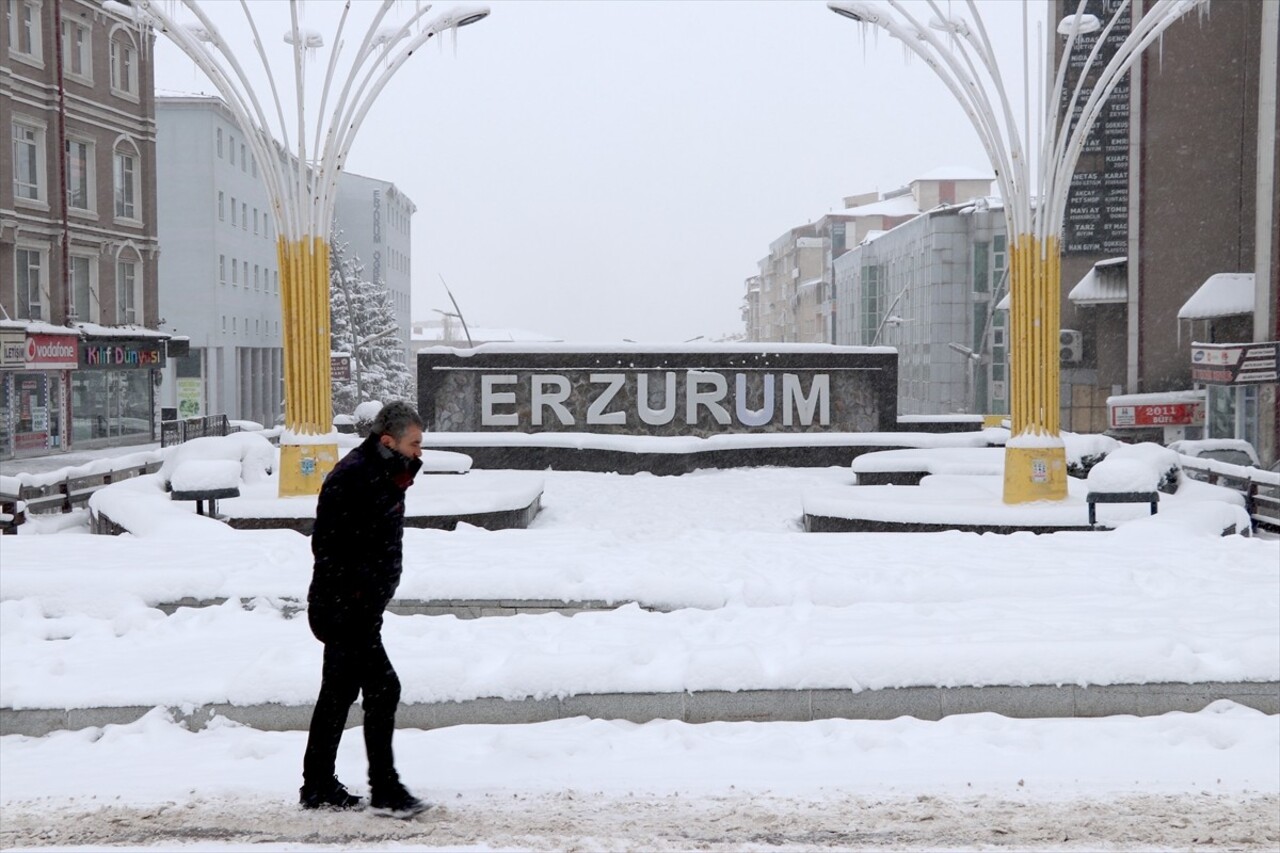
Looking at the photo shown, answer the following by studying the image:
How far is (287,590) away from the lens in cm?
938

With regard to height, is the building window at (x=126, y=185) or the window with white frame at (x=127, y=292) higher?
the building window at (x=126, y=185)

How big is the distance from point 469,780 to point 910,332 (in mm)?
73723

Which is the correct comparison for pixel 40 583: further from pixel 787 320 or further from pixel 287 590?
pixel 787 320

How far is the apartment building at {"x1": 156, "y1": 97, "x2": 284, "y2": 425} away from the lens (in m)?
56.0

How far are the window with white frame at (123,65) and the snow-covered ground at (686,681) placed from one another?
3511cm

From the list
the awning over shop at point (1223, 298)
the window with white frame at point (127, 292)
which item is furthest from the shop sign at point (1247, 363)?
the window with white frame at point (127, 292)

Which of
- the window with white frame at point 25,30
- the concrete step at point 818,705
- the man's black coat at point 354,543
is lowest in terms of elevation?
the concrete step at point 818,705

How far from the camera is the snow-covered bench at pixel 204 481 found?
45.9 ft

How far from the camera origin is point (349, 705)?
17.6 ft

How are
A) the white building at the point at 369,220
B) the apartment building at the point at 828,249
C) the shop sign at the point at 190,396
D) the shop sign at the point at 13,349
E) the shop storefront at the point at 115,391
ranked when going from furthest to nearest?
the apartment building at the point at 828,249 < the white building at the point at 369,220 < the shop sign at the point at 190,396 < the shop storefront at the point at 115,391 < the shop sign at the point at 13,349

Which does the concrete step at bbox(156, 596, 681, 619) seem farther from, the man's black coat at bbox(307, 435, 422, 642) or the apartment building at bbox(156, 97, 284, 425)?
the apartment building at bbox(156, 97, 284, 425)

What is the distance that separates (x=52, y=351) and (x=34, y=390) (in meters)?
1.49

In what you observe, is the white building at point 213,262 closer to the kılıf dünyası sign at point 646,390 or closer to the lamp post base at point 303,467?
the kılıf dünyası sign at point 646,390

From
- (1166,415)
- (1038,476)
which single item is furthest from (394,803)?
(1166,415)
